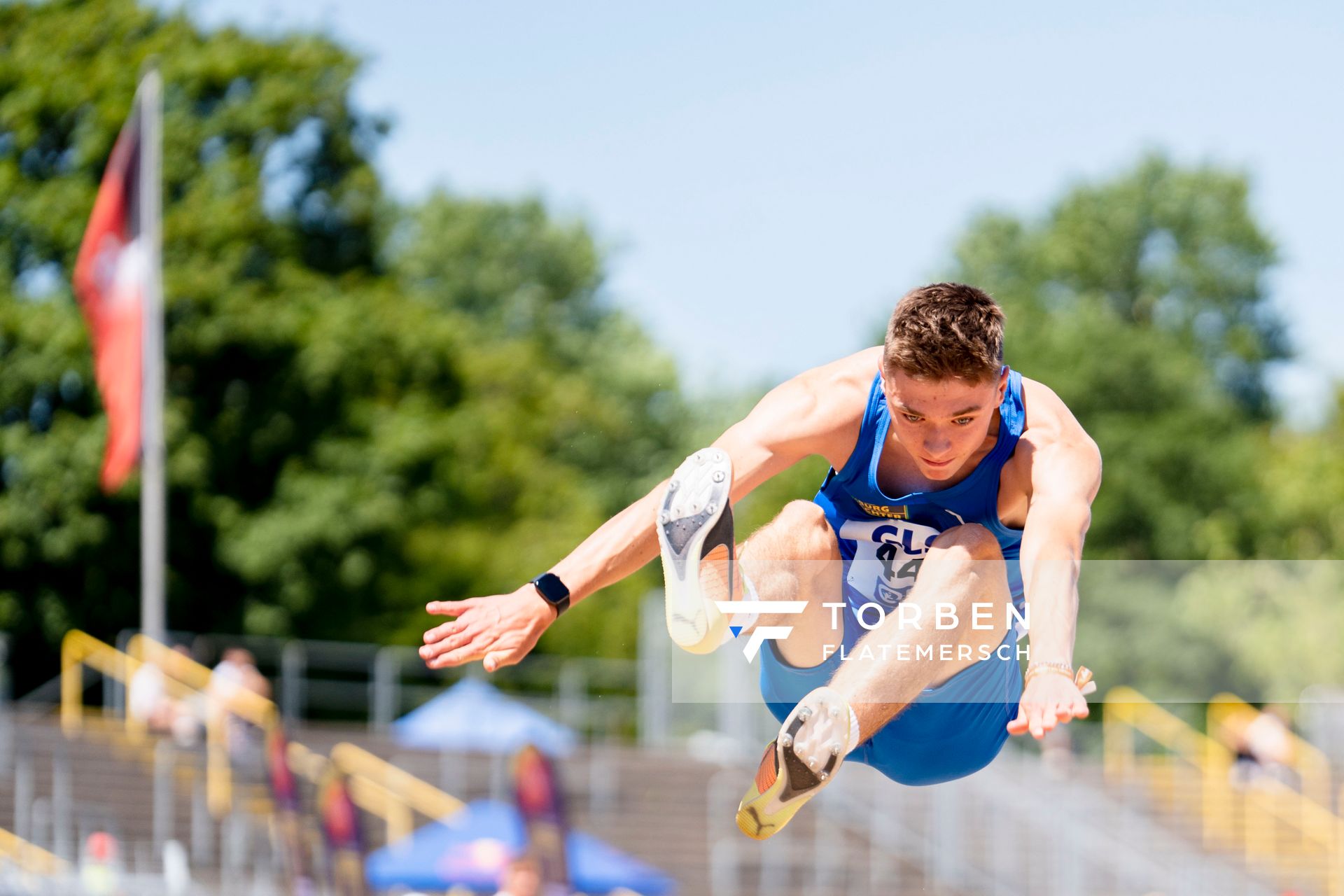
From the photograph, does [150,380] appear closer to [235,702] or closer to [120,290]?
[120,290]

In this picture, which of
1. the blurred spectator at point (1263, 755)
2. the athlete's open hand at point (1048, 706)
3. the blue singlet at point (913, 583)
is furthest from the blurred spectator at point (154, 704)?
the athlete's open hand at point (1048, 706)

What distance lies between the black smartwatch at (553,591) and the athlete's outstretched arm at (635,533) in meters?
0.01

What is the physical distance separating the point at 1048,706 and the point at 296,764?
13.0m

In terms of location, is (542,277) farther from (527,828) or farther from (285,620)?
(527,828)

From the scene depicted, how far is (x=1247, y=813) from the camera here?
17734 millimetres

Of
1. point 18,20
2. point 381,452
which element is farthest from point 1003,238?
point 18,20

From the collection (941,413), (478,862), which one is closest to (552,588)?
(941,413)

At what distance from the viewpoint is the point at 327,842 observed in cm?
1286

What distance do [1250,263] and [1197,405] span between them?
6.59m

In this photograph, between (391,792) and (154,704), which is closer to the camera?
(391,792)

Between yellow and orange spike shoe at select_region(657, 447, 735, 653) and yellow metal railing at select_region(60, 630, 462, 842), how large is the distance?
10300mm

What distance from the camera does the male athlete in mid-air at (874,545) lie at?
452cm

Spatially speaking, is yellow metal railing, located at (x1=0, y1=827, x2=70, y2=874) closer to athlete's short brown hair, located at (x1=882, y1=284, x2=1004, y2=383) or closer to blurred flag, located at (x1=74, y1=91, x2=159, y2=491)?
blurred flag, located at (x1=74, y1=91, x2=159, y2=491)

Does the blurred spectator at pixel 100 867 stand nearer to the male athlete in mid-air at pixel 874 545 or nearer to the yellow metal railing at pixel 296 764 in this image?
the yellow metal railing at pixel 296 764
